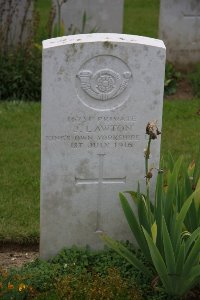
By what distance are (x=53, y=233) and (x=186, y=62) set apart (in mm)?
5795

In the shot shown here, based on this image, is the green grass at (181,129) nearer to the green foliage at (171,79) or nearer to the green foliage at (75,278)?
the green foliage at (171,79)

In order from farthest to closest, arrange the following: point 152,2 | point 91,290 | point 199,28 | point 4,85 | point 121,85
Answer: point 152,2 < point 199,28 < point 4,85 < point 121,85 < point 91,290

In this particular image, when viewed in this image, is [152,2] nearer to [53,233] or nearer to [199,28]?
[199,28]

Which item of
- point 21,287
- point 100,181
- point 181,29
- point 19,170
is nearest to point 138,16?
point 181,29

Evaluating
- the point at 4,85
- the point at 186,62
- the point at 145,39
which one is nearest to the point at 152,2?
the point at 186,62

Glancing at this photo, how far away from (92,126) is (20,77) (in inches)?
166

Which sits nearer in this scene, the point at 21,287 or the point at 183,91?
the point at 21,287

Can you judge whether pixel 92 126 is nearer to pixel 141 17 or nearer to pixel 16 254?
pixel 16 254

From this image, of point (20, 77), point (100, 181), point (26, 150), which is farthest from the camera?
point (20, 77)

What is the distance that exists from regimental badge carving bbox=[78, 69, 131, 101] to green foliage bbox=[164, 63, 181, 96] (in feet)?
15.8

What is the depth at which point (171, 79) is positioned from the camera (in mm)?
10047

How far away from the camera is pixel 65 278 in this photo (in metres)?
4.88

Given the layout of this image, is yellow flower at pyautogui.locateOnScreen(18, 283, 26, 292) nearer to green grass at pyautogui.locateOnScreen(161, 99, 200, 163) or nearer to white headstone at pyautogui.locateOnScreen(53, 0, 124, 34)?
green grass at pyautogui.locateOnScreen(161, 99, 200, 163)

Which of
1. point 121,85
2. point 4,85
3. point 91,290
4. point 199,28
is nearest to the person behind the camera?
point 91,290
